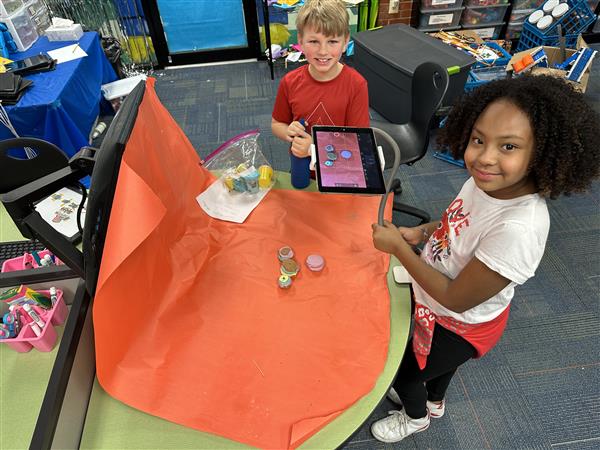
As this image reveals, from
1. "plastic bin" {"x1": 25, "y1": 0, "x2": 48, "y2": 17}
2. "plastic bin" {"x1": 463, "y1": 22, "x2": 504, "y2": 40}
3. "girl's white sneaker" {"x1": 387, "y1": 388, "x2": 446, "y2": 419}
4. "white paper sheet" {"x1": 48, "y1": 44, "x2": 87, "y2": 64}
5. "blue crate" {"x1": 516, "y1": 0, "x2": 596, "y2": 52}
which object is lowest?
"girl's white sneaker" {"x1": 387, "y1": 388, "x2": 446, "y2": 419}

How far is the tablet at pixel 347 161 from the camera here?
102cm

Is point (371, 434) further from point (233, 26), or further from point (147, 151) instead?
point (233, 26)

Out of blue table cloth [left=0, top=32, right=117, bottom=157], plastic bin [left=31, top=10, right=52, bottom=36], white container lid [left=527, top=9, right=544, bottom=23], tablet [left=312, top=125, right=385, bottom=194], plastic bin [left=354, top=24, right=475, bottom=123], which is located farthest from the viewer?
white container lid [left=527, top=9, right=544, bottom=23]

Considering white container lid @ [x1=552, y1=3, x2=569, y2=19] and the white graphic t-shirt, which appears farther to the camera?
white container lid @ [x1=552, y1=3, x2=569, y2=19]

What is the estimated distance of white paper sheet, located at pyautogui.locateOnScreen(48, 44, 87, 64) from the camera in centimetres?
238

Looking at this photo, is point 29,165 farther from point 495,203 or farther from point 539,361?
point 539,361

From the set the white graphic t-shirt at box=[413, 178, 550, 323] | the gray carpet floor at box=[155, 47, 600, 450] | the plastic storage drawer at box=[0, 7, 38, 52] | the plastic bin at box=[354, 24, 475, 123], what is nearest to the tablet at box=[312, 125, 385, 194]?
the white graphic t-shirt at box=[413, 178, 550, 323]

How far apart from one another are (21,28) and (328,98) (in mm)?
2287

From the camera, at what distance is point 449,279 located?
0.90 metres

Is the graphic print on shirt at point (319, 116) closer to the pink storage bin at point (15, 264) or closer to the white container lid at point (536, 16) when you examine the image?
the pink storage bin at point (15, 264)

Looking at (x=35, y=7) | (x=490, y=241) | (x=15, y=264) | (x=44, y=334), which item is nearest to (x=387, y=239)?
(x=490, y=241)

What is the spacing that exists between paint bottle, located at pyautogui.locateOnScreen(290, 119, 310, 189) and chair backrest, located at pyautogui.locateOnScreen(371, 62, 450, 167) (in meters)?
0.55

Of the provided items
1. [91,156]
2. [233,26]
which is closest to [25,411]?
[91,156]

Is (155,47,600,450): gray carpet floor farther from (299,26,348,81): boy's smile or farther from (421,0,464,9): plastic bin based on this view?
(421,0,464,9): plastic bin
